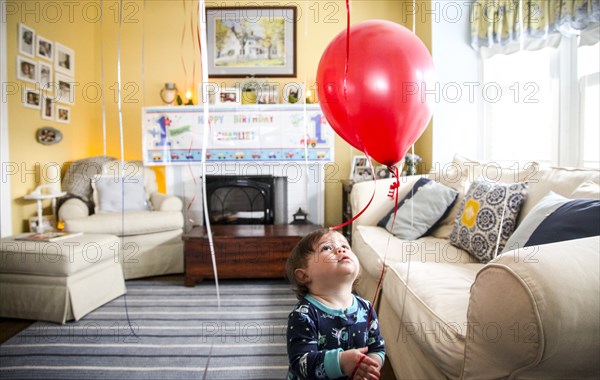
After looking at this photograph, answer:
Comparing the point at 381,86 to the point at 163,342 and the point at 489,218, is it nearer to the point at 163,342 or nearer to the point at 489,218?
the point at 489,218

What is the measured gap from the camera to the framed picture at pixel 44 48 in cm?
367

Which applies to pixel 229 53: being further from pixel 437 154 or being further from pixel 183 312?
pixel 183 312

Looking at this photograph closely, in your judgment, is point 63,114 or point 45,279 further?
point 63,114

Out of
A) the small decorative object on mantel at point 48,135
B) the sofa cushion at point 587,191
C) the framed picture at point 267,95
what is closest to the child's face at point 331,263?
the sofa cushion at point 587,191

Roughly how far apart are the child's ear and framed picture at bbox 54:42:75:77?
390 cm

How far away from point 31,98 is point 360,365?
3.82m

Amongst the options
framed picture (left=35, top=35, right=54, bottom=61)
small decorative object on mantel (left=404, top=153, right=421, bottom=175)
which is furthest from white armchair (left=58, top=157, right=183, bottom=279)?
small decorative object on mantel (left=404, top=153, right=421, bottom=175)

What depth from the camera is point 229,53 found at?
4.52m

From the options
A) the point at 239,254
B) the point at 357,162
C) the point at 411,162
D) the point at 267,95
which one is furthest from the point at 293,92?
the point at 239,254

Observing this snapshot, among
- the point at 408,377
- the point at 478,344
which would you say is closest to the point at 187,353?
the point at 408,377

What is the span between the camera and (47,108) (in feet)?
12.4

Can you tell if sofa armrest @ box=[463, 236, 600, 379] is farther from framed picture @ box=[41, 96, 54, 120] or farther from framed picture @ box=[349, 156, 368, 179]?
framed picture @ box=[41, 96, 54, 120]

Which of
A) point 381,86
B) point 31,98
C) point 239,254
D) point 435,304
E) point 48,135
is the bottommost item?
point 239,254

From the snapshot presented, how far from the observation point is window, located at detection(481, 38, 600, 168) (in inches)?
100.0
